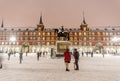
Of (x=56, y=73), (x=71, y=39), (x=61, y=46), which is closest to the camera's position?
(x=56, y=73)

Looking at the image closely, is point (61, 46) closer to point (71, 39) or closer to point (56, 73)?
point (56, 73)

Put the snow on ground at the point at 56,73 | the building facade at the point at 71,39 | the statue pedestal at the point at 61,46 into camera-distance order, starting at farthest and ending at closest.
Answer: the building facade at the point at 71,39
the statue pedestal at the point at 61,46
the snow on ground at the point at 56,73

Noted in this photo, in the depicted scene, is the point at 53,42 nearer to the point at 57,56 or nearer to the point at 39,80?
the point at 57,56

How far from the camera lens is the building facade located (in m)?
89.1

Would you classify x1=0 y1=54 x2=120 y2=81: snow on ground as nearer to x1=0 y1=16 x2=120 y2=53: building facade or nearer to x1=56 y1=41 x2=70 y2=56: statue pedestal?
x1=56 y1=41 x2=70 y2=56: statue pedestal

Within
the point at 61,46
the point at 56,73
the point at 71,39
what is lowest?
the point at 56,73

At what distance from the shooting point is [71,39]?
9044 centimetres

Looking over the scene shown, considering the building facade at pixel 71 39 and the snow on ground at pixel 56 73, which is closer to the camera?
the snow on ground at pixel 56 73

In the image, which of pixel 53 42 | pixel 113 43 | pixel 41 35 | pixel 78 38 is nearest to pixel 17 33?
pixel 41 35

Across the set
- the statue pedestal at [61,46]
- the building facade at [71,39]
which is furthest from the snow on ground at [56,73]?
the building facade at [71,39]

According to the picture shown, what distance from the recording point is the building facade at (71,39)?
89.1 meters

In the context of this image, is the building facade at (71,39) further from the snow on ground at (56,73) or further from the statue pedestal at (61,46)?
the snow on ground at (56,73)

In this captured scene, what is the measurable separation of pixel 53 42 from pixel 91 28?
21789mm

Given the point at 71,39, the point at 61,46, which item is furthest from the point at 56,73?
the point at 71,39
